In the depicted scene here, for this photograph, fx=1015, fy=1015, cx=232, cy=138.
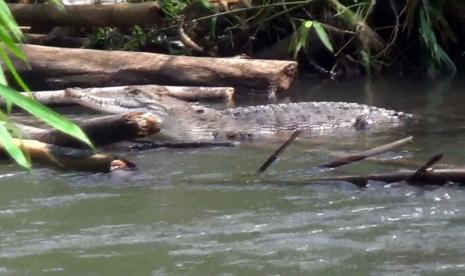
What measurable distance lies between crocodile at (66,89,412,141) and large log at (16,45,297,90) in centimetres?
92

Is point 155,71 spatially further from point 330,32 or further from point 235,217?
point 235,217

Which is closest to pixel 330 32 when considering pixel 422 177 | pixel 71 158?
pixel 71 158

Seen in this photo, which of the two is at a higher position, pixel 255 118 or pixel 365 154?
pixel 365 154

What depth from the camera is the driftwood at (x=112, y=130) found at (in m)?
5.25

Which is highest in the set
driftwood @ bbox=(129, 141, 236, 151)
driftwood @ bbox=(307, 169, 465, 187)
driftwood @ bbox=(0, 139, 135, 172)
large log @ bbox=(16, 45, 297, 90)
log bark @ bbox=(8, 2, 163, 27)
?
driftwood @ bbox=(307, 169, 465, 187)

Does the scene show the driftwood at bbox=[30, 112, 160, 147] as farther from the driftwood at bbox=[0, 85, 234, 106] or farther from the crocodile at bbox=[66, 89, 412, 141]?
the driftwood at bbox=[0, 85, 234, 106]

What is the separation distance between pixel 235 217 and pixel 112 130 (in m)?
1.27

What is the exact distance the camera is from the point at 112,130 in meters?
5.36

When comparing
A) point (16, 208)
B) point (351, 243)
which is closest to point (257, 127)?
point (16, 208)

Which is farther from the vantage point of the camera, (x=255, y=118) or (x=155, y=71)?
(x=155, y=71)

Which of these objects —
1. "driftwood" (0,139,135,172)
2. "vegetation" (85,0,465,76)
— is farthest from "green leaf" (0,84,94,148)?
"vegetation" (85,0,465,76)

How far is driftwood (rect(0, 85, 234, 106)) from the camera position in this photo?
23.4 ft

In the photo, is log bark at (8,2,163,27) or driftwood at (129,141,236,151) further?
log bark at (8,2,163,27)

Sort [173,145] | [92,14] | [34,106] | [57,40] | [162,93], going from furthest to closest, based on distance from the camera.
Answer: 1. [57,40]
2. [92,14]
3. [162,93]
4. [173,145]
5. [34,106]
